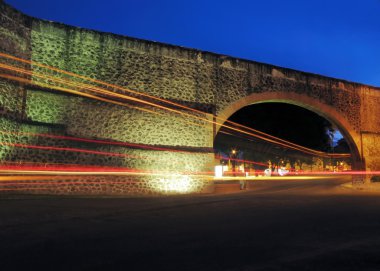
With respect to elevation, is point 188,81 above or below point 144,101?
above

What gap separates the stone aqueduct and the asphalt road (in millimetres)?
3456

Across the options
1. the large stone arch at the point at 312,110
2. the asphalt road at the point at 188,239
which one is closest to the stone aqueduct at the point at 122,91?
the large stone arch at the point at 312,110

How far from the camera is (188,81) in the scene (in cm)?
1404

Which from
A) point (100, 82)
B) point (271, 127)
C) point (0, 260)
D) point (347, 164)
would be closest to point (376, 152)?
point (271, 127)

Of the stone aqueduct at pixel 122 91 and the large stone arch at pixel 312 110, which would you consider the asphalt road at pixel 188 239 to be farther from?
the large stone arch at pixel 312 110

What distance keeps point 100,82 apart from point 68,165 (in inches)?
119

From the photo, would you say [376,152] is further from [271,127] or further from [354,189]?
[271,127]

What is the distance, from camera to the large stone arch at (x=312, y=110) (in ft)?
49.0

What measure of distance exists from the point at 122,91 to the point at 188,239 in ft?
28.2

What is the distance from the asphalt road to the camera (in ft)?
12.5

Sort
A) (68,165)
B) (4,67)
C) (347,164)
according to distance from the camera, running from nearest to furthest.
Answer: (4,67)
(68,165)
(347,164)

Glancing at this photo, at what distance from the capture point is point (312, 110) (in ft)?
58.3

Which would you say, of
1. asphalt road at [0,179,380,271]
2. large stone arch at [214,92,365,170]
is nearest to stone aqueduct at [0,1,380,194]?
large stone arch at [214,92,365,170]

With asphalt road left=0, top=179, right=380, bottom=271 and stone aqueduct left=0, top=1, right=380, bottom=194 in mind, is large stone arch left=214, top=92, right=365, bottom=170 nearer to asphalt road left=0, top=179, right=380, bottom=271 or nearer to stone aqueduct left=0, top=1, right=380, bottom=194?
stone aqueduct left=0, top=1, right=380, bottom=194
